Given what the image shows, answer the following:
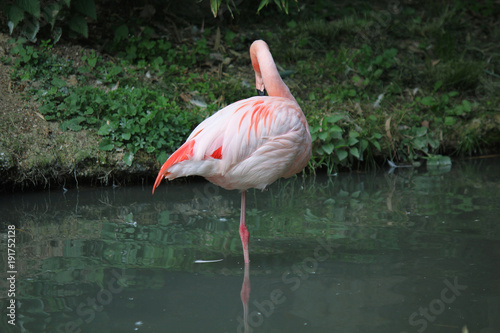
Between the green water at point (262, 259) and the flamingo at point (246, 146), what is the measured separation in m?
0.44

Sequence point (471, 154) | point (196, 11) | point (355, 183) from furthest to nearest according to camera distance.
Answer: point (196, 11), point (471, 154), point (355, 183)

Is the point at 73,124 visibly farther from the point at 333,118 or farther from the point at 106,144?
the point at 333,118

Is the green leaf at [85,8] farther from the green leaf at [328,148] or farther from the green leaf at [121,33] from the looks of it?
the green leaf at [328,148]

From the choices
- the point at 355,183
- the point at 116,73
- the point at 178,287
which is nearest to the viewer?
the point at 178,287

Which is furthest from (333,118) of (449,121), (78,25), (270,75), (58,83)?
(78,25)

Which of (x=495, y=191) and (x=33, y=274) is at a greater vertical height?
(x=495, y=191)

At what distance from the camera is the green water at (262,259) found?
2602 mm

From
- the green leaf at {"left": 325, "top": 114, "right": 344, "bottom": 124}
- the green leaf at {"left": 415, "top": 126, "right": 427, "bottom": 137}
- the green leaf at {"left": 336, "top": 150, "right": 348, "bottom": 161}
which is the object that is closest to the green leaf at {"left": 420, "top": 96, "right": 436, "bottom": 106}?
the green leaf at {"left": 415, "top": 126, "right": 427, "bottom": 137}

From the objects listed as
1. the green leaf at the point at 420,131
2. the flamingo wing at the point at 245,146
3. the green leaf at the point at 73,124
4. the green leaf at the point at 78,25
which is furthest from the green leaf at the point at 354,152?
the green leaf at the point at 78,25

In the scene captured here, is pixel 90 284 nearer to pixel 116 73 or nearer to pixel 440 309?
pixel 440 309

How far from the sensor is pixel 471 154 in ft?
21.8

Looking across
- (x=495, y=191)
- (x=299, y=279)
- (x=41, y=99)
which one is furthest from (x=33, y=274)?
(x=495, y=191)

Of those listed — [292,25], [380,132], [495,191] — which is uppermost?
[292,25]

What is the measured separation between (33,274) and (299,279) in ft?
4.67
